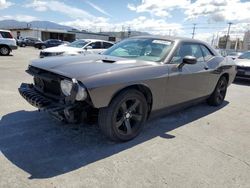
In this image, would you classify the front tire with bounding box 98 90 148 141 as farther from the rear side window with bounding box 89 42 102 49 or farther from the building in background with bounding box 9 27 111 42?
the building in background with bounding box 9 27 111 42

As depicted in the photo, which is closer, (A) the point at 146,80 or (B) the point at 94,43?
(A) the point at 146,80

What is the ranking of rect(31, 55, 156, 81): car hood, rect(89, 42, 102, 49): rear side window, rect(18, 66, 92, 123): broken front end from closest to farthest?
rect(18, 66, 92, 123): broken front end
rect(31, 55, 156, 81): car hood
rect(89, 42, 102, 49): rear side window

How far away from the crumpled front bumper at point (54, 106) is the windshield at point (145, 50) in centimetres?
152

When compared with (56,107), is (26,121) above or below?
below

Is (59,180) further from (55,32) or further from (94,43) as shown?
(55,32)

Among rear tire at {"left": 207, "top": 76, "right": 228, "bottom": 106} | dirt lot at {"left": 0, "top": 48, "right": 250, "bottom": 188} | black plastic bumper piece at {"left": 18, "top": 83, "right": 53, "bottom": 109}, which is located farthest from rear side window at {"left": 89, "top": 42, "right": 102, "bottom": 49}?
black plastic bumper piece at {"left": 18, "top": 83, "right": 53, "bottom": 109}

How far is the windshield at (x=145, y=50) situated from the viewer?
4.09m

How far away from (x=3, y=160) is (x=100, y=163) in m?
1.12

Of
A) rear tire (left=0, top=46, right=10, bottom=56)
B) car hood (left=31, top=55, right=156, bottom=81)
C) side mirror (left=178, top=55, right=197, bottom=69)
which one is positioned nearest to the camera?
car hood (left=31, top=55, right=156, bottom=81)

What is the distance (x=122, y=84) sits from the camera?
3240 millimetres

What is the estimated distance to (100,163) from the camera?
9.80 feet

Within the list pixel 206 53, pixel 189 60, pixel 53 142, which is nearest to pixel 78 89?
pixel 53 142

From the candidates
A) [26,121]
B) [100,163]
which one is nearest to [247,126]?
[100,163]

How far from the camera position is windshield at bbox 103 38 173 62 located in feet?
13.4
